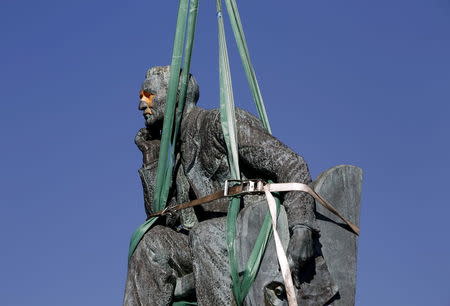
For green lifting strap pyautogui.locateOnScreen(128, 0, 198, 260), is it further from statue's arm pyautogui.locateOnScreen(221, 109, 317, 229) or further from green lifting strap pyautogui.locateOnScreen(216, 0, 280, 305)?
statue's arm pyautogui.locateOnScreen(221, 109, 317, 229)

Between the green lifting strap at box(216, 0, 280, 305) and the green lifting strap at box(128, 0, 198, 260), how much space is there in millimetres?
253

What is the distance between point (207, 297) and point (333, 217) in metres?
1.06

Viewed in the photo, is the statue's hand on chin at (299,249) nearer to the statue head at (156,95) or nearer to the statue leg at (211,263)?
the statue leg at (211,263)

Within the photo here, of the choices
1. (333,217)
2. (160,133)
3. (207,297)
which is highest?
(160,133)

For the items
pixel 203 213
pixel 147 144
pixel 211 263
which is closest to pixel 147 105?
pixel 147 144

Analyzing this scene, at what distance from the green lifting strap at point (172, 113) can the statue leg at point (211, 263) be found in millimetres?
637

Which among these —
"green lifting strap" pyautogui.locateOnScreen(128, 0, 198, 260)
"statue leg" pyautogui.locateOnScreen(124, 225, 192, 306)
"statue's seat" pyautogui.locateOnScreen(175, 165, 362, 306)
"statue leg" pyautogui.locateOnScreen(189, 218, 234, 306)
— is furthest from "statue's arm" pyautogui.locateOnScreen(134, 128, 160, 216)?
"statue's seat" pyautogui.locateOnScreen(175, 165, 362, 306)

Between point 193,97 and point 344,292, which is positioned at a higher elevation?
point 193,97

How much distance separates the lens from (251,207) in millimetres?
9688

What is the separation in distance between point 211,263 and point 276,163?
848 millimetres

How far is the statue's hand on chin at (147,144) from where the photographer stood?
10.7 metres

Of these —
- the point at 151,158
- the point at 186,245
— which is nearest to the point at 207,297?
the point at 186,245

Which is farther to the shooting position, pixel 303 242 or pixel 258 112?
pixel 258 112

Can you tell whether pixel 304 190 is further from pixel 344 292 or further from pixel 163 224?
pixel 163 224
